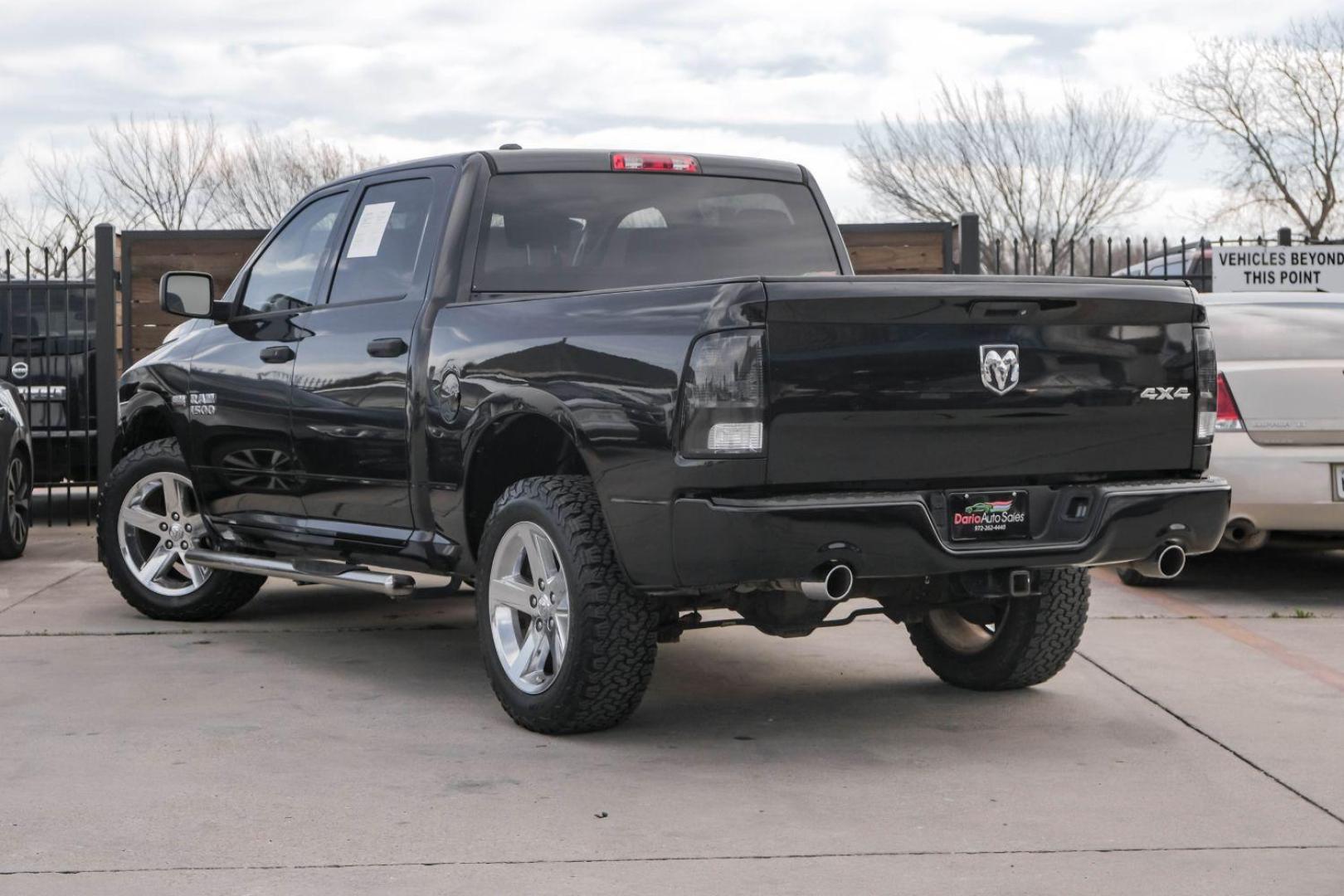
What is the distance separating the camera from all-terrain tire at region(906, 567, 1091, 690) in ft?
19.7

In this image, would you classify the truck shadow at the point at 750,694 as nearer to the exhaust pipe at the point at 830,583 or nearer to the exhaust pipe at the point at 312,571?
the exhaust pipe at the point at 312,571

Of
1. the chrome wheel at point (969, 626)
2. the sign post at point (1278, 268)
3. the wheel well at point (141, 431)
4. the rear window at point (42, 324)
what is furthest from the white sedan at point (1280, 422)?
the rear window at point (42, 324)

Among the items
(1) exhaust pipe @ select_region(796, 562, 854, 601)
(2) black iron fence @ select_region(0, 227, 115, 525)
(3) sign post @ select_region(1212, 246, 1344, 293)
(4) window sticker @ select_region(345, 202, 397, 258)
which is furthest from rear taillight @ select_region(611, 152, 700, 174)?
(3) sign post @ select_region(1212, 246, 1344, 293)

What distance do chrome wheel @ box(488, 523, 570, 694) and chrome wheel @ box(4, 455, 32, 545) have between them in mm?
5902

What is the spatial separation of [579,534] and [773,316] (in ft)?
3.22

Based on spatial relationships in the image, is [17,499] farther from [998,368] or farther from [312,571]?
[998,368]

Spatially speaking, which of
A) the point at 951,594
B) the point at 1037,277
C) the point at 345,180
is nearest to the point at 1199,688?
the point at 951,594

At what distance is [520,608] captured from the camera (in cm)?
558

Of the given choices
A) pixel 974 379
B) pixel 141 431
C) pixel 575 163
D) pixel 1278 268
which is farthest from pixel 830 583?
pixel 1278 268

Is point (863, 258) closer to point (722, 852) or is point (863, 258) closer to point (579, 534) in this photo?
point (579, 534)

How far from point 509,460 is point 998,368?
1.75 metres

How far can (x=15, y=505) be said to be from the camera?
10859 mm

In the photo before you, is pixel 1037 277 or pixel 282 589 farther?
pixel 282 589

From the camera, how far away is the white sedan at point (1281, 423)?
8.31 metres
